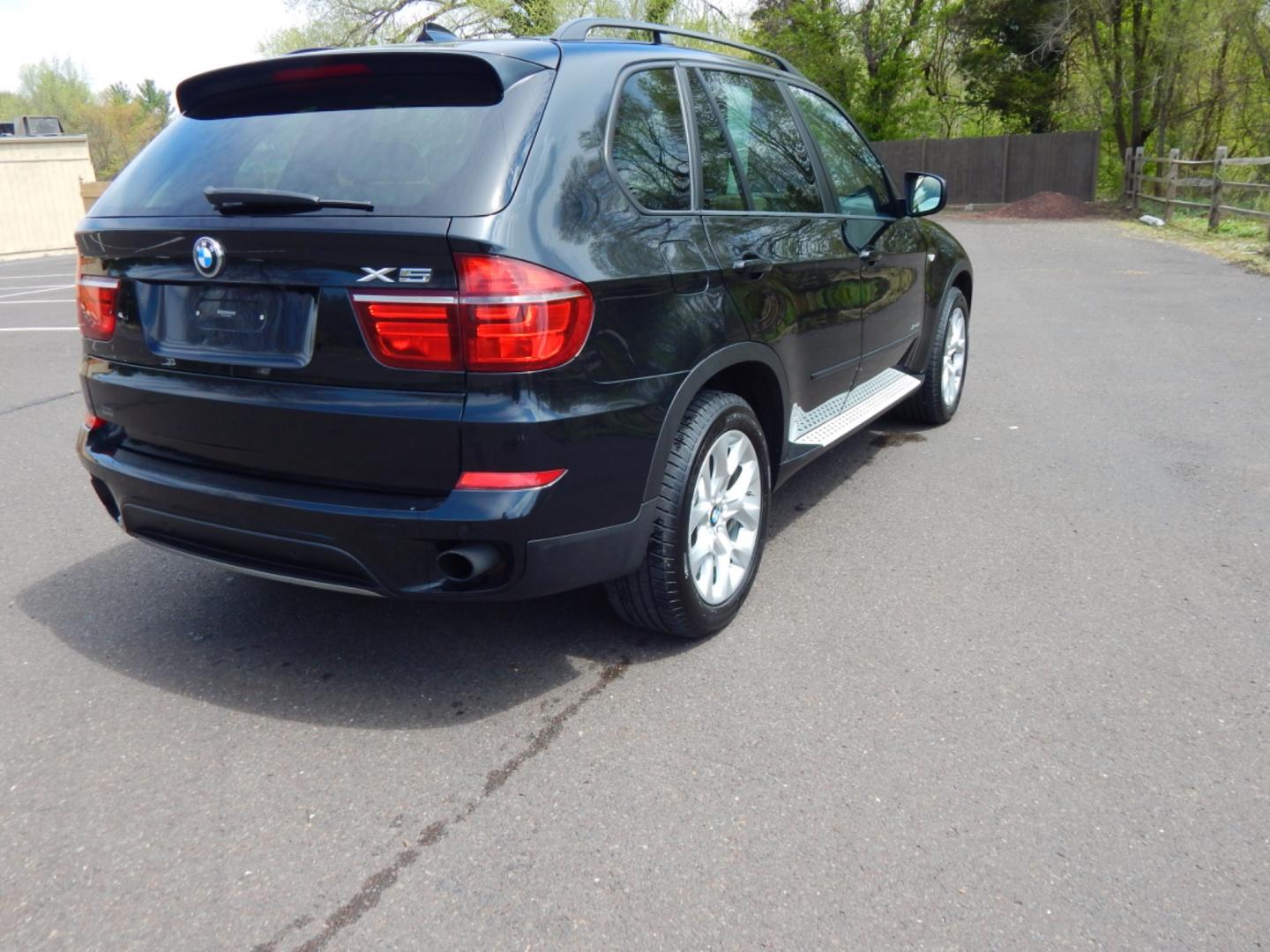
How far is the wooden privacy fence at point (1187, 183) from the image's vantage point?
1847cm

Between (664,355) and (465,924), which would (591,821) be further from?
(664,355)

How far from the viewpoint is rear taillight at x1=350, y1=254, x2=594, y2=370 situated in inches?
105

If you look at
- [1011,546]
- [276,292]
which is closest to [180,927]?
[276,292]

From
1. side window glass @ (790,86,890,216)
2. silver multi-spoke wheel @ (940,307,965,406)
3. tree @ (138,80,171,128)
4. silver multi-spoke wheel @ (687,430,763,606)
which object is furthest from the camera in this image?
tree @ (138,80,171,128)

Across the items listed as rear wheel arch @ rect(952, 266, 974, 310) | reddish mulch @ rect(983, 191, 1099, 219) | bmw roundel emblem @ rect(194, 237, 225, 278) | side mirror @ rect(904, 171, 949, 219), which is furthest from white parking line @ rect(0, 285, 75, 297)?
reddish mulch @ rect(983, 191, 1099, 219)

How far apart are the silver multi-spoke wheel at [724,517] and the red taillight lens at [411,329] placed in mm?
960

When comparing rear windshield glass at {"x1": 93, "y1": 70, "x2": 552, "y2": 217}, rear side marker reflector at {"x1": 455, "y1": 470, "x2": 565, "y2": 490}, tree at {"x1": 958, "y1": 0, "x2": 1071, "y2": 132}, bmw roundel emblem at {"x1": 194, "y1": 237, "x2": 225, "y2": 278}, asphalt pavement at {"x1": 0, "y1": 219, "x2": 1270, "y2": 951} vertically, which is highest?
tree at {"x1": 958, "y1": 0, "x2": 1071, "y2": 132}

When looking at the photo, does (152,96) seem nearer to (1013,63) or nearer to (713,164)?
(1013,63)

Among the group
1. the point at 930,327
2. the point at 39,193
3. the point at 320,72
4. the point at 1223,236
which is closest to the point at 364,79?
the point at 320,72

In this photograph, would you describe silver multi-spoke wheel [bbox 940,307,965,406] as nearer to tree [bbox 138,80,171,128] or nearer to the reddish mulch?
the reddish mulch

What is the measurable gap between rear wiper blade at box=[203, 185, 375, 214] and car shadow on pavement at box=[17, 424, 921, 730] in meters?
1.28

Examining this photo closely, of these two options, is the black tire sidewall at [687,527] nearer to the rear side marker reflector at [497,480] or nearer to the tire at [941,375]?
the rear side marker reflector at [497,480]

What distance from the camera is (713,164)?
143 inches

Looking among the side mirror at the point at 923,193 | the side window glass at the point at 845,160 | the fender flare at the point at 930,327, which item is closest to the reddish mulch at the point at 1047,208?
the fender flare at the point at 930,327
